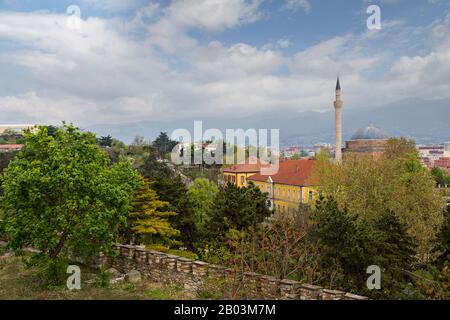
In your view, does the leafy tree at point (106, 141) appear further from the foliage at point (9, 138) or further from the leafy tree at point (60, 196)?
the leafy tree at point (60, 196)

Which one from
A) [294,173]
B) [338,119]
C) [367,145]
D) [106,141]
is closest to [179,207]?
[294,173]

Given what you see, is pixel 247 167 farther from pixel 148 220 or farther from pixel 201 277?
pixel 201 277

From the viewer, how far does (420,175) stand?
22.6 m

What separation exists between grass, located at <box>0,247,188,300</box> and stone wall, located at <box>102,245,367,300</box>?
42cm

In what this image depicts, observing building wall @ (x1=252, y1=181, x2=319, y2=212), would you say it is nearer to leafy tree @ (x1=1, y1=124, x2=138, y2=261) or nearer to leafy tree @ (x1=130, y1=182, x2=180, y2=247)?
leafy tree @ (x1=130, y1=182, x2=180, y2=247)

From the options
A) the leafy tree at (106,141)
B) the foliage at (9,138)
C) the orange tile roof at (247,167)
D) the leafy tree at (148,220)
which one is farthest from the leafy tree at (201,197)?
the foliage at (9,138)

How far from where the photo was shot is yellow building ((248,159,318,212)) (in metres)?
42.1

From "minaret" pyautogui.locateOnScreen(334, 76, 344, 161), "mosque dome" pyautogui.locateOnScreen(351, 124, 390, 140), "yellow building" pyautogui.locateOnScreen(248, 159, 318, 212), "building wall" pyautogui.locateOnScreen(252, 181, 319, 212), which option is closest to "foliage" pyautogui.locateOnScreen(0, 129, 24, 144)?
"yellow building" pyautogui.locateOnScreen(248, 159, 318, 212)

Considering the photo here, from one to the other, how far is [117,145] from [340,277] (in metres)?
62.7

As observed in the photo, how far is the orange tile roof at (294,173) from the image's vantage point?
141ft

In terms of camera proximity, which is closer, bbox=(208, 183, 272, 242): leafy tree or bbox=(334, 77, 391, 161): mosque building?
bbox=(208, 183, 272, 242): leafy tree

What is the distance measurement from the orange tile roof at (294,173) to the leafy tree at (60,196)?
31.5 meters

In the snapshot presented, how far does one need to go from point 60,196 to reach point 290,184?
35801 millimetres
